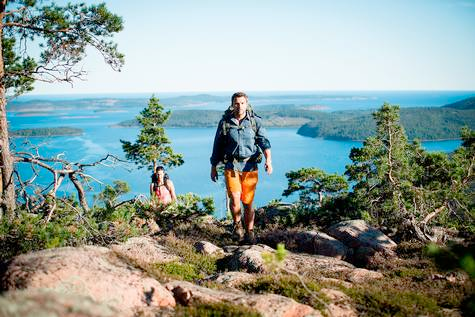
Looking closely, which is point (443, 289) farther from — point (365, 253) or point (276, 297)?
point (276, 297)

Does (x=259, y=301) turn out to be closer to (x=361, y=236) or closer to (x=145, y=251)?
(x=145, y=251)

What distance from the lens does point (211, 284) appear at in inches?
168

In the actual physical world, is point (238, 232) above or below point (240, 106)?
below

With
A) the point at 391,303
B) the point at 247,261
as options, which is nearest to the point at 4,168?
the point at 247,261

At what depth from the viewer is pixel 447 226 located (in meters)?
8.34

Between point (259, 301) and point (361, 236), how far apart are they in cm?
432

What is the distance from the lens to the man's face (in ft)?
20.5

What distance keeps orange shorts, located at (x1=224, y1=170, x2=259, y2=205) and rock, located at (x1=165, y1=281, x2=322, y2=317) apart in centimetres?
303

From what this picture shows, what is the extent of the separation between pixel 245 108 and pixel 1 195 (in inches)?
189

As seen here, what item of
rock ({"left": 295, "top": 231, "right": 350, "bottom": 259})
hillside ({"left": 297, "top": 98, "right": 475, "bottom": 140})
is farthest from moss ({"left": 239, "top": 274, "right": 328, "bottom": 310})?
hillside ({"left": 297, "top": 98, "right": 475, "bottom": 140})

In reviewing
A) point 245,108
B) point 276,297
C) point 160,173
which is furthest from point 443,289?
point 160,173

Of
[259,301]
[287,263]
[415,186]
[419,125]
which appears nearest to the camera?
[259,301]

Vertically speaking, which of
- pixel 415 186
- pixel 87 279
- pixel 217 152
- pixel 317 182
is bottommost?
pixel 317 182

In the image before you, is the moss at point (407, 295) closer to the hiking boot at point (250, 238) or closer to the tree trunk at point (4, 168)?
the hiking boot at point (250, 238)
